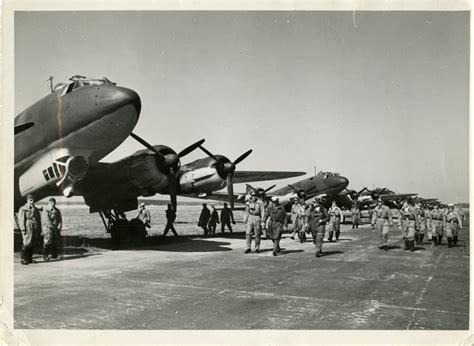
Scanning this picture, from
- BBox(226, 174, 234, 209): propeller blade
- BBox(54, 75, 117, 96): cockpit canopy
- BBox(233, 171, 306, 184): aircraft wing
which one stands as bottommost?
BBox(226, 174, 234, 209): propeller blade

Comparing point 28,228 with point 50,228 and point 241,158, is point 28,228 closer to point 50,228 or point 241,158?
point 50,228

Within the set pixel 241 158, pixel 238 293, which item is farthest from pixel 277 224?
pixel 238 293

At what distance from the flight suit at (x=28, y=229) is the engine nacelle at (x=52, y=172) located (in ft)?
3.48

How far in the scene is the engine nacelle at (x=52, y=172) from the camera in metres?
10.5

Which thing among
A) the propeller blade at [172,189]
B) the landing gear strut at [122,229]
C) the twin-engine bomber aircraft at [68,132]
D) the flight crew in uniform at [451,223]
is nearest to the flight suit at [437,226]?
the flight crew in uniform at [451,223]

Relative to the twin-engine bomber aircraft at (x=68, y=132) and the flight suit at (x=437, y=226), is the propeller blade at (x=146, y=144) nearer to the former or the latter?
the twin-engine bomber aircraft at (x=68, y=132)

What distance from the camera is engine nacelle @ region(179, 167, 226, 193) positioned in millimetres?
15109

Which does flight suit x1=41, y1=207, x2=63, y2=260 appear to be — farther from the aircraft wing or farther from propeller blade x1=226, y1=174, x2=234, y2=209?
the aircraft wing

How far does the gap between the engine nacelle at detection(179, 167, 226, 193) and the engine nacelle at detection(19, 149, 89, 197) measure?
198 inches

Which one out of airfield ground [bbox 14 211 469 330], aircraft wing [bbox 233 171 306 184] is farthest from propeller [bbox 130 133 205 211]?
aircraft wing [bbox 233 171 306 184]

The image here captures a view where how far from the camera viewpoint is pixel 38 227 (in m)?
9.84

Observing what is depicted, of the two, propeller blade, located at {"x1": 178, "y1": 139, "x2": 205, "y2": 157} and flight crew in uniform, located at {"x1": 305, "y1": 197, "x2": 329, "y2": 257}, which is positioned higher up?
propeller blade, located at {"x1": 178, "y1": 139, "x2": 205, "y2": 157}

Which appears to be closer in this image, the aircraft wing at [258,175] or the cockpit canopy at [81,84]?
the cockpit canopy at [81,84]
